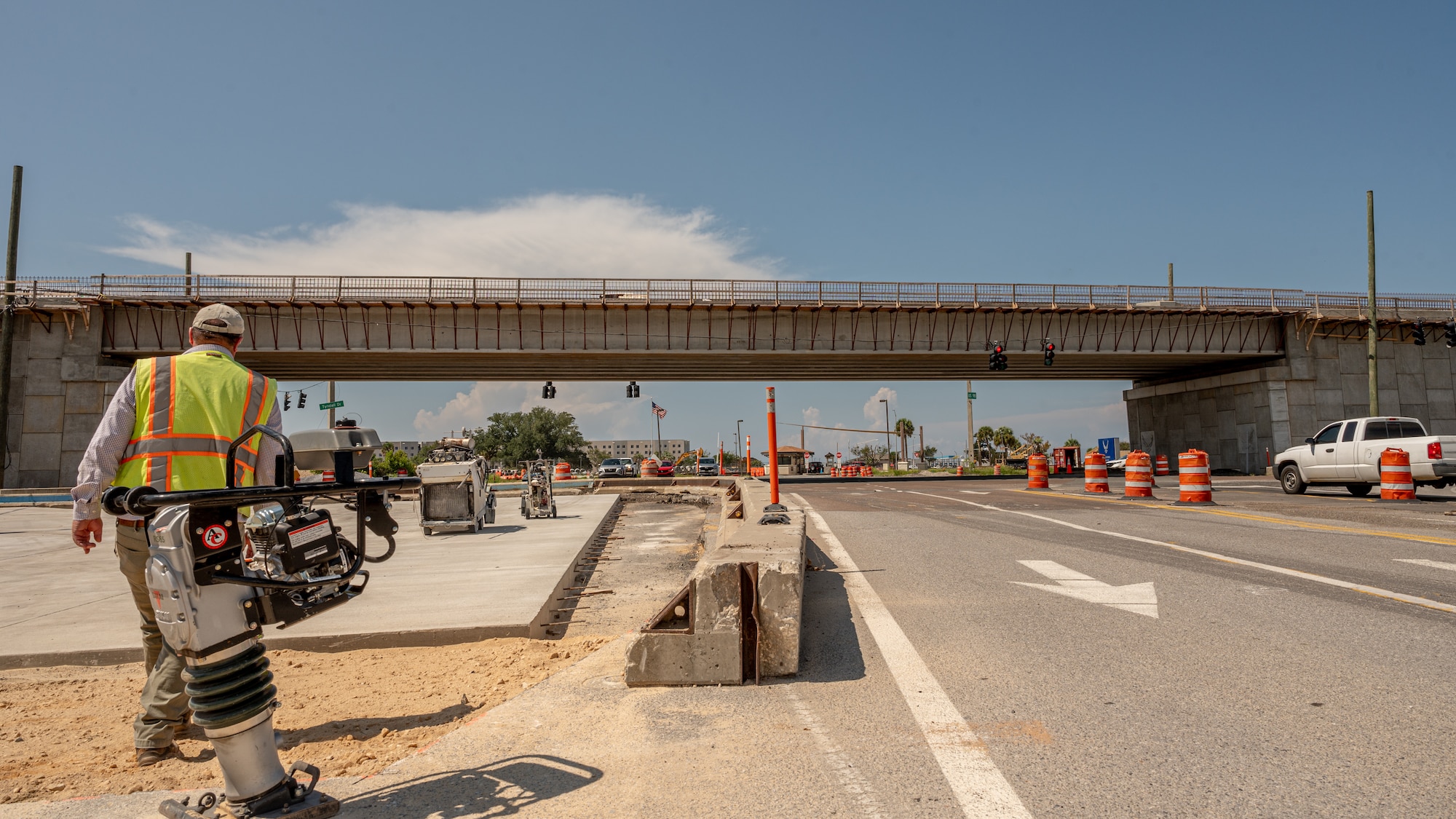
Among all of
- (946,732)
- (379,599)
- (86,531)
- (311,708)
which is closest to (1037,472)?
(379,599)

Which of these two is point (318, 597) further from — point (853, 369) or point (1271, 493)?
point (853, 369)

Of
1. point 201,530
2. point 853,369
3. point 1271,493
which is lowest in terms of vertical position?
point 1271,493

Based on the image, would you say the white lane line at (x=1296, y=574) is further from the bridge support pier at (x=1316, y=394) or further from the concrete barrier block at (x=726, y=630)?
the bridge support pier at (x=1316, y=394)

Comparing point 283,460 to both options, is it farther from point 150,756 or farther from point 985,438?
point 985,438

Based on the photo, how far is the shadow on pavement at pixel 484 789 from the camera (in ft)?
10.00

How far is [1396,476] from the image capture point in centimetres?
1580

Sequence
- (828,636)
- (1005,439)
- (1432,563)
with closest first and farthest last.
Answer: (828,636)
(1432,563)
(1005,439)

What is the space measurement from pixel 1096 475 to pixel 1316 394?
28017mm

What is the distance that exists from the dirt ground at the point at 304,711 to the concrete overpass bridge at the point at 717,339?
31.2 m

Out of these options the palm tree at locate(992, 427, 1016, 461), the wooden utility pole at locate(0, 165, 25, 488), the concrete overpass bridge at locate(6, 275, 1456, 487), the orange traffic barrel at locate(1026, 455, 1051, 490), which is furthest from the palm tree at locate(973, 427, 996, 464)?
the wooden utility pole at locate(0, 165, 25, 488)

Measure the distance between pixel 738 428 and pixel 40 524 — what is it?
129m

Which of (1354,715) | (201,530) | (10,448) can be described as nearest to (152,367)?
(201,530)

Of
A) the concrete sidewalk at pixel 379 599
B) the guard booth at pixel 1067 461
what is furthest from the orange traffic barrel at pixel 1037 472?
the guard booth at pixel 1067 461

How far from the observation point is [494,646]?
5699mm
